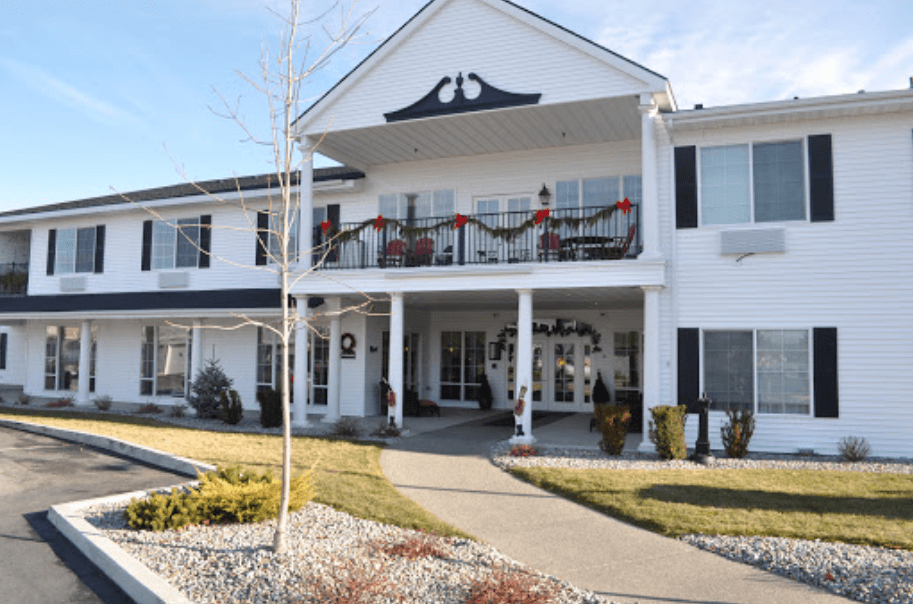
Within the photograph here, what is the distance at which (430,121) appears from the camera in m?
14.1

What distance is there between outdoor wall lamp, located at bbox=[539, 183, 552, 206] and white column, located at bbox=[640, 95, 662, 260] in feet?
10.9

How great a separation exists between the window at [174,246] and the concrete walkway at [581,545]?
478 inches

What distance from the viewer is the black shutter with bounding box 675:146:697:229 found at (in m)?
12.7

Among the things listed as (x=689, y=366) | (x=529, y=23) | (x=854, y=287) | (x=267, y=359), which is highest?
(x=529, y=23)

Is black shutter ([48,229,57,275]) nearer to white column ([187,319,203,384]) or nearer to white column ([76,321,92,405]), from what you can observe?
white column ([76,321,92,405])

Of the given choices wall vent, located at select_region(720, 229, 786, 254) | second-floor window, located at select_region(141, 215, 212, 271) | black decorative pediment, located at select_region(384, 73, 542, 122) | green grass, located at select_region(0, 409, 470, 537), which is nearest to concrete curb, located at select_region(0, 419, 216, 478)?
green grass, located at select_region(0, 409, 470, 537)

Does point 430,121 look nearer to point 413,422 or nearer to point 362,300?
point 362,300

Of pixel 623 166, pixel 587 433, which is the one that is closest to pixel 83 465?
pixel 587 433

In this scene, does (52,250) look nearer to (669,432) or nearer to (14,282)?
(14,282)

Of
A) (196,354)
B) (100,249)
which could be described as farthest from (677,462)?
(100,249)

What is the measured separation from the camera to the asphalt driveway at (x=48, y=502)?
547 centimetres

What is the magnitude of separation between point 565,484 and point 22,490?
24.8ft

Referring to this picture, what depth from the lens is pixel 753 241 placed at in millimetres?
12180

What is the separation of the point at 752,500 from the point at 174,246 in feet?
58.0
